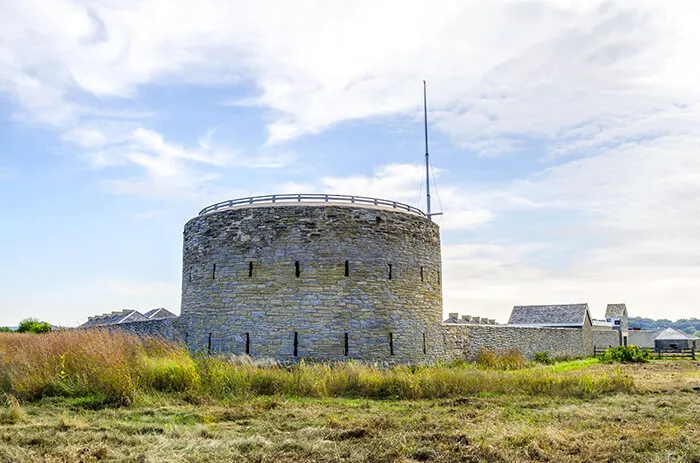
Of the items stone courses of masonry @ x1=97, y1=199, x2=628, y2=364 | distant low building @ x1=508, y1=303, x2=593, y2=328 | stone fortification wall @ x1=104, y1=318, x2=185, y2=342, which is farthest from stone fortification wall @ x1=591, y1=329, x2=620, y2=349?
stone fortification wall @ x1=104, y1=318, x2=185, y2=342

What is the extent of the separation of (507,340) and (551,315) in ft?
67.9

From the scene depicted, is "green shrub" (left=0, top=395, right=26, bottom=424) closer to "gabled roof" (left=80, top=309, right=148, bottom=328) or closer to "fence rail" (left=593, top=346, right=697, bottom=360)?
"gabled roof" (left=80, top=309, right=148, bottom=328)

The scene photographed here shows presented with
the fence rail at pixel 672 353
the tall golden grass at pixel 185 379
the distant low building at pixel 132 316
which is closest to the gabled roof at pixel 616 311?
the fence rail at pixel 672 353

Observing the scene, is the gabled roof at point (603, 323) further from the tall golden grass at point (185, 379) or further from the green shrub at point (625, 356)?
the tall golden grass at point (185, 379)

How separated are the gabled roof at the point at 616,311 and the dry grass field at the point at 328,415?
1489 inches

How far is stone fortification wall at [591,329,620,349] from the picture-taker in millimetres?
40719

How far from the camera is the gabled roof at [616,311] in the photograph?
51003 mm

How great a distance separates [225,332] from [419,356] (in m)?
5.98

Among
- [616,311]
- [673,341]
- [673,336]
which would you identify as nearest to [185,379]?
[616,311]

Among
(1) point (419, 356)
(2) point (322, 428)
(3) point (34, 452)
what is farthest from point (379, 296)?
(3) point (34, 452)

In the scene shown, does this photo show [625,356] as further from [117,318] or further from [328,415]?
[117,318]

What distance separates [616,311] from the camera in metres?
51.3

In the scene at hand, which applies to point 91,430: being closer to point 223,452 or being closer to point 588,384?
point 223,452

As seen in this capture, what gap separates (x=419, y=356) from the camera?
731 inches
